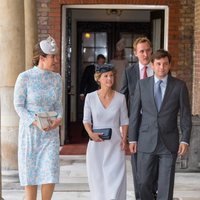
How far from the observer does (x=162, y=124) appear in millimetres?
4582

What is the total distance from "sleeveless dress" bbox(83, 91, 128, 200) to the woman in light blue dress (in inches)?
13.9

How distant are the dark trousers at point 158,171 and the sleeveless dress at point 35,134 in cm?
82

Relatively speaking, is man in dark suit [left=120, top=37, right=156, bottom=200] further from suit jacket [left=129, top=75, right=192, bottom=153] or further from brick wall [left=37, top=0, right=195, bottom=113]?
brick wall [left=37, top=0, right=195, bottom=113]

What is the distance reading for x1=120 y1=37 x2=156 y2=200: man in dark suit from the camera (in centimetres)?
522

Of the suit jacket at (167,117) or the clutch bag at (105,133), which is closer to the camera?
the suit jacket at (167,117)

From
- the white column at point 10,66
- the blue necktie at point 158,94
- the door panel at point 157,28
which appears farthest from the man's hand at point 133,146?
the door panel at point 157,28

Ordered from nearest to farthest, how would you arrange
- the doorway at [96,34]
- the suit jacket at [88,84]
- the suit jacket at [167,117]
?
the suit jacket at [167,117] → the suit jacket at [88,84] → the doorway at [96,34]

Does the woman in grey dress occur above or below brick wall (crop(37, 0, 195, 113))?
below

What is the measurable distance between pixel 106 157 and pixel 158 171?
51cm

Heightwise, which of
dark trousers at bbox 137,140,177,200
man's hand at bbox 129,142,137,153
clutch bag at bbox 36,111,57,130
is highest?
clutch bag at bbox 36,111,57,130

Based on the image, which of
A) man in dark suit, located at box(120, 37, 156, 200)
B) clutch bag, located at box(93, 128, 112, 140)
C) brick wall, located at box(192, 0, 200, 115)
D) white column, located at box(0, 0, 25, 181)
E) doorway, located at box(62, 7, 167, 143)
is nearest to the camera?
clutch bag, located at box(93, 128, 112, 140)

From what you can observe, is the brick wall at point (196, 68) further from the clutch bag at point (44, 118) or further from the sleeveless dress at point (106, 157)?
the clutch bag at point (44, 118)

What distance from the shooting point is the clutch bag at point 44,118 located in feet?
14.7

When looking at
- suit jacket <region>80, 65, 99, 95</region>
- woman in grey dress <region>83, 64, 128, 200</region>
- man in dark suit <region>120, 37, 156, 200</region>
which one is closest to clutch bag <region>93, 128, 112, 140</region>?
woman in grey dress <region>83, 64, 128, 200</region>
